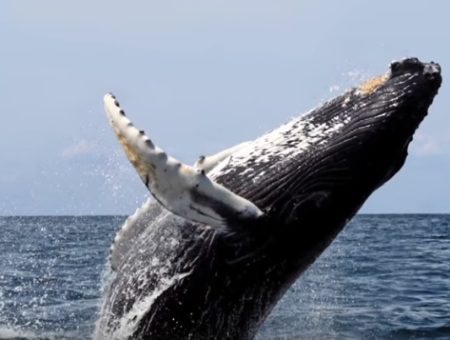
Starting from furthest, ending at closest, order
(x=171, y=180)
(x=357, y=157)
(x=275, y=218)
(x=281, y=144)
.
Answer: (x=281, y=144) → (x=357, y=157) → (x=275, y=218) → (x=171, y=180)

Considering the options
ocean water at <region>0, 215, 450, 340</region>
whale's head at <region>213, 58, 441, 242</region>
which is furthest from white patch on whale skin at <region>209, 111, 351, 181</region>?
ocean water at <region>0, 215, 450, 340</region>

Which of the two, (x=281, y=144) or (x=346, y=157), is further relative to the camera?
(x=281, y=144)

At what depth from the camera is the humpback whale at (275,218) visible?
22.5 ft

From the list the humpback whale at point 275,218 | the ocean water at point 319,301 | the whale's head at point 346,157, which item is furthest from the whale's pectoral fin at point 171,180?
the ocean water at point 319,301

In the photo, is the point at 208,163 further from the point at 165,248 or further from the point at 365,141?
the point at 365,141

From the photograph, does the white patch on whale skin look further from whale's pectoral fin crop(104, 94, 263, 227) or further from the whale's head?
whale's pectoral fin crop(104, 94, 263, 227)

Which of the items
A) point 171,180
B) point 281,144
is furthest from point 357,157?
point 171,180

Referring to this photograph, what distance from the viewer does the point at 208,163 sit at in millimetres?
7832

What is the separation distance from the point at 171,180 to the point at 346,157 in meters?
1.72

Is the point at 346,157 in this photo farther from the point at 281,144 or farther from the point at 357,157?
the point at 281,144

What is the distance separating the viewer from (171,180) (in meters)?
6.07

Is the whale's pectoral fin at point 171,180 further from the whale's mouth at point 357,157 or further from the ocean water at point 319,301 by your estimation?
the ocean water at point 319,301

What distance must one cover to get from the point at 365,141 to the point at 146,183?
200 cm

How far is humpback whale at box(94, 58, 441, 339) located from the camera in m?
6.87
